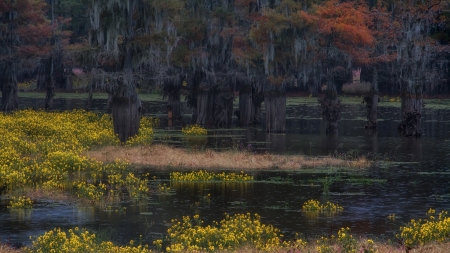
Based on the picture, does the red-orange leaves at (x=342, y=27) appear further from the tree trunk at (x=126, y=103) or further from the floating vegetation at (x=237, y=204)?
the floating vegetation at (x=237, y=204)

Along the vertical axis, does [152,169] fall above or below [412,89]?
below

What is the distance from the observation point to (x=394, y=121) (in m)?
65.2

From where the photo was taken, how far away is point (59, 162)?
3114cm

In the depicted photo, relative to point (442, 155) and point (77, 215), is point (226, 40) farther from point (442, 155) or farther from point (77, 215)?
point (77, 215)

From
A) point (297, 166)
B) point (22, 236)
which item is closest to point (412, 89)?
point (297, 166)

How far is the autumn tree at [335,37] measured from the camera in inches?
1857

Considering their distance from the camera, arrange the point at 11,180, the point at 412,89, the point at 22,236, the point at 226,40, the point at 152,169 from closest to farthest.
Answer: the point at 22,236
the point at 11,180
the point at 152,169
the point at 412,89
the point at 226,40

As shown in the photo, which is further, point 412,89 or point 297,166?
point 412,89

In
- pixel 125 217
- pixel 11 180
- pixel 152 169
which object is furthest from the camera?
pixel 152 169

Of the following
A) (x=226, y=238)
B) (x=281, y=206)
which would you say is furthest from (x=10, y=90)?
(x=226, y=238)

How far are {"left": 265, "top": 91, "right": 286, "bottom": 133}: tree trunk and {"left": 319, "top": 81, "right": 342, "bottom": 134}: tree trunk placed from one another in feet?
7.87

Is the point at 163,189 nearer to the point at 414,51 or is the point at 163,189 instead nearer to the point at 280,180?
the point at 280,180

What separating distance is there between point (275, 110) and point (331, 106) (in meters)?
3.31

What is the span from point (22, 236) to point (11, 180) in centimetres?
672
